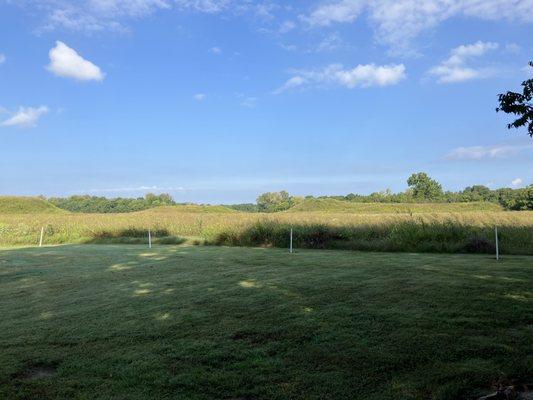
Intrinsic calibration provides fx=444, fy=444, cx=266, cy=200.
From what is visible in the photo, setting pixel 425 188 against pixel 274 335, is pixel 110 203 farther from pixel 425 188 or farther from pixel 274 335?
pixel 274 335

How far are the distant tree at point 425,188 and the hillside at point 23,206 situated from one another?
4771 centimetres

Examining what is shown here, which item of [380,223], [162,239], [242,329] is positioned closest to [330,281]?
[242,329]

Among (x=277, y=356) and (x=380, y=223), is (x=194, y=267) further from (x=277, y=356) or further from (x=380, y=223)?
(x=380, y=223)

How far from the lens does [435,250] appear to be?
12883 millimetres

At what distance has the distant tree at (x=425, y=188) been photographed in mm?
64375

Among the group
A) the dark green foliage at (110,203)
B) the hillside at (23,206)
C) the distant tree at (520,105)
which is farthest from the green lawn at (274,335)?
the dark green foliage at (110,203)

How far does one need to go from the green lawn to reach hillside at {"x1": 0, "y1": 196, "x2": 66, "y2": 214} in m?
48.0

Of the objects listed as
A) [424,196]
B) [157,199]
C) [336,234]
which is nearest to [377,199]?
[424,196]

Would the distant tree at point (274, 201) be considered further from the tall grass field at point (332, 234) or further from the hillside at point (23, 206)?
the tall grass field at point (332, 234)

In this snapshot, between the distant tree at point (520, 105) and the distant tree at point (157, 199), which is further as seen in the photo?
the distant tree at point (157, 199)

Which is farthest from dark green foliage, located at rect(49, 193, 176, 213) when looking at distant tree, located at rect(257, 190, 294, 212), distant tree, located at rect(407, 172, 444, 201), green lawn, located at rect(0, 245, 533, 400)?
green lawn, located at rect(0, 245, 533, 400)

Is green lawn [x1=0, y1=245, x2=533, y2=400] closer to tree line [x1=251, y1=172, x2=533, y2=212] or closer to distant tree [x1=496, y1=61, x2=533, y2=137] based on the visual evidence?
distant tree [x1=496, y1=61, x2=533, y2=137]

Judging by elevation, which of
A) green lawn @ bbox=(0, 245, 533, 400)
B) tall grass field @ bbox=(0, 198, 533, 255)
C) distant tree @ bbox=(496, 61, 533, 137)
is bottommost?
green lawn @ bbox=(0, 245, 533, 400)

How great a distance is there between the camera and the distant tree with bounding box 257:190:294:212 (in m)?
65.0
